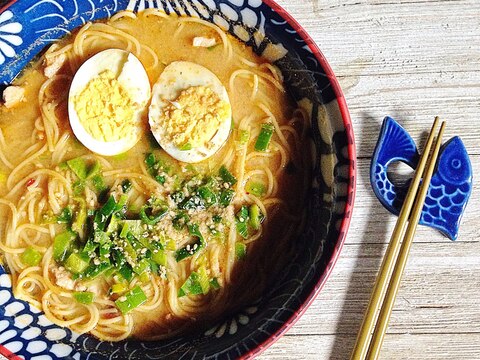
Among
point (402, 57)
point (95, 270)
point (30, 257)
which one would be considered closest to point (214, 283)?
point (95, 270)

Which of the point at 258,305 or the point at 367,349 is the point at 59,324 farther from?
the point at 367,349

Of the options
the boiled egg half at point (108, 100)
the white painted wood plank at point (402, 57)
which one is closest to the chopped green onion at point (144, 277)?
the boiled egg half at point (108, 100)

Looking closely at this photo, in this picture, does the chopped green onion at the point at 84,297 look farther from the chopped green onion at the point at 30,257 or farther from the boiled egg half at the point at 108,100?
the boiled egg half at the point at 108,100

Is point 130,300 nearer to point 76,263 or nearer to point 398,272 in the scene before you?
point 76,263

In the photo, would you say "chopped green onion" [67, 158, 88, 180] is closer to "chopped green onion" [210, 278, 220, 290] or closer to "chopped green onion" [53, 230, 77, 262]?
"chopped green onion" [53, 230, 77, 262]

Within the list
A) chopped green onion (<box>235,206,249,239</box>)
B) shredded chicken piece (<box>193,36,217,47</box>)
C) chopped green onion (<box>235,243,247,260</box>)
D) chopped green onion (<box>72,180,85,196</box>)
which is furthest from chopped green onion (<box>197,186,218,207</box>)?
shredded chicken piece (<box>193,36,217,47</box>)
